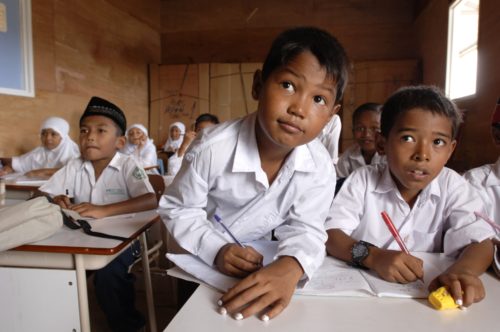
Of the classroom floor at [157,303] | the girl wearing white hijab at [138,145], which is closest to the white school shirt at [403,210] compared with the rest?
the classroom floor at [157,303]

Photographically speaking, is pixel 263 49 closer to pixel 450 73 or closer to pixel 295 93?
pixel 450 73

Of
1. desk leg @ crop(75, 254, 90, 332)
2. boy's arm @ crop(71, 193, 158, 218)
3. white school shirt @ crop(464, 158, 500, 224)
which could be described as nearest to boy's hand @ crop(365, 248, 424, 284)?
white school shirt @ crop(464, 158, 500, 224)

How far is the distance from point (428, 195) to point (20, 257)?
4.10 feet

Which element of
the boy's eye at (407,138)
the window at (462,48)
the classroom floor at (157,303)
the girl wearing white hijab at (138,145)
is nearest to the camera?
the boy's eye at (407,138)

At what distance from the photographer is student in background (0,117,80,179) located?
3.17m

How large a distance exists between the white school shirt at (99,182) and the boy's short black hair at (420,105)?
1.10 metres

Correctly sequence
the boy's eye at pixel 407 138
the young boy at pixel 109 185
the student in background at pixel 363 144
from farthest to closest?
the student in background at pixel 363 144, the young boy at pixel 109 185, the boy's eye at pixel 407 138

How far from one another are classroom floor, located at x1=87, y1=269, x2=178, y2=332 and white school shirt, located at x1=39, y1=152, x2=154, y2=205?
20.9 inches

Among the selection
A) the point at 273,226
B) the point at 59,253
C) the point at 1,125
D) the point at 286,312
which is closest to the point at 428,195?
the point at 273,226

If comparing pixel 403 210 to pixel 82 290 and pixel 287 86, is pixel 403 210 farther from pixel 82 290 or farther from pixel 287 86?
pixel 82 290

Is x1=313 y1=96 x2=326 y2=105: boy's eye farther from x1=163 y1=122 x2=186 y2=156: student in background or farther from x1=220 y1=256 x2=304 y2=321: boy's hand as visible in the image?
x1=163 y1=122 x2=186 y2=156: student in background

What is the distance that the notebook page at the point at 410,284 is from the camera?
69 centimetres

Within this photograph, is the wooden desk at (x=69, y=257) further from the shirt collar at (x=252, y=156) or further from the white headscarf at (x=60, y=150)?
the white headscarf at (x=60, y=150)

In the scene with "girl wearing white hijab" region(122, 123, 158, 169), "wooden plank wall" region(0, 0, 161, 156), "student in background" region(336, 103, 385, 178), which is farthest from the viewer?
"girl wearing white hijab" region(122, 123, 158, 169)
